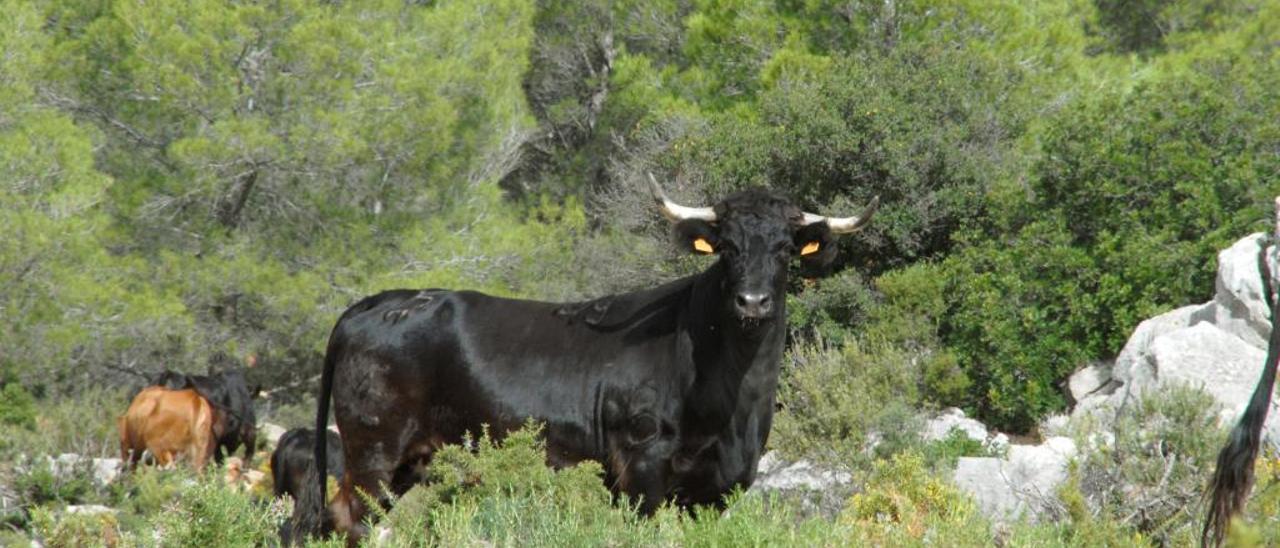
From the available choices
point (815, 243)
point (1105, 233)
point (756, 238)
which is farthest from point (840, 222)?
point (1105, 233)

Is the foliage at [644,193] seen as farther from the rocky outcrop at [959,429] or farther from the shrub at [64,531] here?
the rocky outcrop at [959,429]

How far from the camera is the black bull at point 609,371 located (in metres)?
7.58

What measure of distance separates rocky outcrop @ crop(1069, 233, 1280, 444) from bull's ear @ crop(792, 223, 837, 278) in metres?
3.33

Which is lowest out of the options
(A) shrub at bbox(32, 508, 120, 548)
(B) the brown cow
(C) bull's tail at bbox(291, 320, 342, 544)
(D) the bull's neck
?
(B) the brown cow

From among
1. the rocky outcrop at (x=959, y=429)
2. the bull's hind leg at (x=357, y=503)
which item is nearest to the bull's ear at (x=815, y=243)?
the bull's hind leg at (x=357, y=503)

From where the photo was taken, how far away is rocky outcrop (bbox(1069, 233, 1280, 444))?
1119cm

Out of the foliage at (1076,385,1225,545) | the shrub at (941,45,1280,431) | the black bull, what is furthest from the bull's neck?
the shrub at (941,45,1280,431)

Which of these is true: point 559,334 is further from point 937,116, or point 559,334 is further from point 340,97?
point 340,97

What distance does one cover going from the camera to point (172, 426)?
53.5ft

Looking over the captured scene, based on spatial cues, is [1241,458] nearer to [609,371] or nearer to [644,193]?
[609,371]

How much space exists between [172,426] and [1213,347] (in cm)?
1070

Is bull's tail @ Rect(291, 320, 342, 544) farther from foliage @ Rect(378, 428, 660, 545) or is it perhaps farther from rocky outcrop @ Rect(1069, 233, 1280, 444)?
rocky outcrop @ Rect(1069, 233, 1280, 444)

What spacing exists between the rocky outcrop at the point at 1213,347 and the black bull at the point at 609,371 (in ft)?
13.0

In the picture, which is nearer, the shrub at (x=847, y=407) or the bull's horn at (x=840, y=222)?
the bull's horn at (x=840, y=222)
